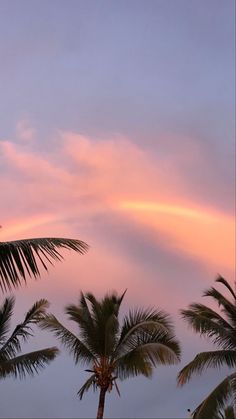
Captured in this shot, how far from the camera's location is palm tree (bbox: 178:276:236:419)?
21.1 metres

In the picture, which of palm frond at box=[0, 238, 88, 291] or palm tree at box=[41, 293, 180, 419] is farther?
palm tree at box=[41, 293, 180, 419]

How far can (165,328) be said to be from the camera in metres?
22.3

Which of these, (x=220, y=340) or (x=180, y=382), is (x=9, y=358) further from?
(x=220, y=340)

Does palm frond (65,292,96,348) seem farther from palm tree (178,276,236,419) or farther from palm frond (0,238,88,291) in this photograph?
palm frond (0,238,88,291)

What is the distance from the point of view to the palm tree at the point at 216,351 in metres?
21.1

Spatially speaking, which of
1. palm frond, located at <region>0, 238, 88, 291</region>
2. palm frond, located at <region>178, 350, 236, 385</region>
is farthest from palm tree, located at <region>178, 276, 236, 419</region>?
palm frond, located at <region>0, 238, 88, 291</region>

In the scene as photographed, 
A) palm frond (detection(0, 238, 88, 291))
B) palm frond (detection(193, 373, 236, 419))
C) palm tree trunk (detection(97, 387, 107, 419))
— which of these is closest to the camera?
palm frond (detection(0, 238, 88, 291))

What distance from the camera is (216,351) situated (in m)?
22.5

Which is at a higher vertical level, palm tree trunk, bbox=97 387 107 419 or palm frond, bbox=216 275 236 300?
palm frond, bbox=216 275 236 300

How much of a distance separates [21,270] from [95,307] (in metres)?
20.1

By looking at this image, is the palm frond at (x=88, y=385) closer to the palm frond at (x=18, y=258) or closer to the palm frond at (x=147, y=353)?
the palm frond at (x=147, y=353)

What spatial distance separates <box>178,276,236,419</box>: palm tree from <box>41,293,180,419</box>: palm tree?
872 mm

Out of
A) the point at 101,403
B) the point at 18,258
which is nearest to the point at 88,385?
the point at 101,403

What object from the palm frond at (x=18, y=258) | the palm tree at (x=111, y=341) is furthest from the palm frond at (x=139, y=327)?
the palm frond at (x=18, y=258)
